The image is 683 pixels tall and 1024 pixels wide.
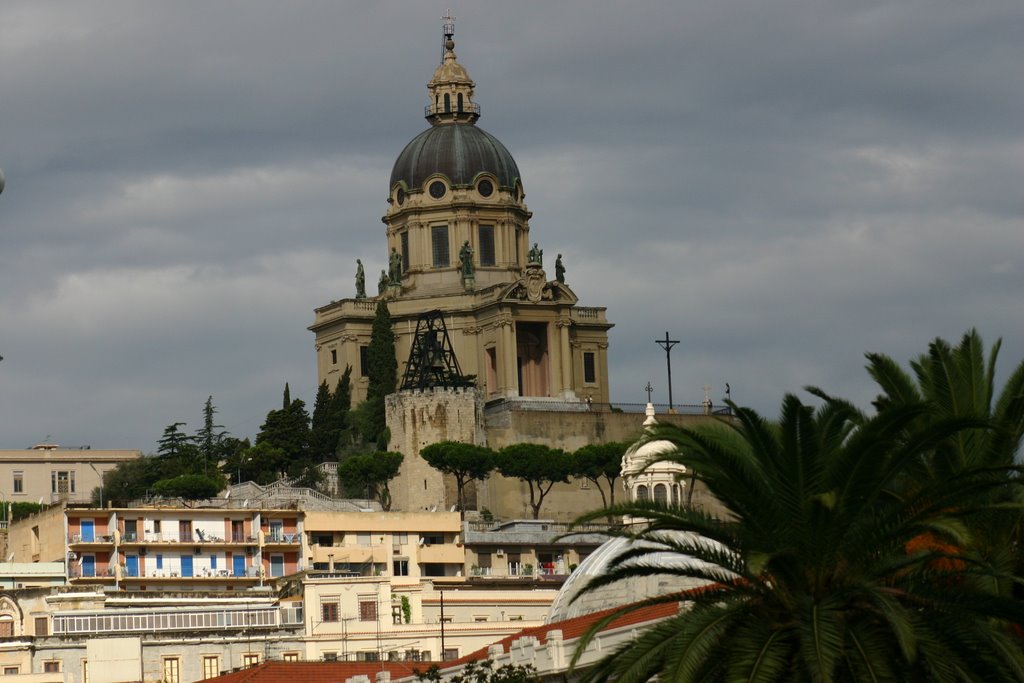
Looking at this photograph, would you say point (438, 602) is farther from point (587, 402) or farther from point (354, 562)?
point (587, 402)

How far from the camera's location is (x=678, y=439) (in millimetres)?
32438

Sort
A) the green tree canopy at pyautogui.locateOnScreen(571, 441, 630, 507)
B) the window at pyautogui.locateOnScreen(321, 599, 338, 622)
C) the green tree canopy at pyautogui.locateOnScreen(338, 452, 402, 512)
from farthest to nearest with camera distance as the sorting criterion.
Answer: the green tree canopy at pyautogui.locateOnScreen(571, 441, 630, 507), the green tree canopy at pyautogui.locateOnScreen(338, 452, 402, 512), the window at pyautogui.locateOnScreen(321, 599, 338, 622)

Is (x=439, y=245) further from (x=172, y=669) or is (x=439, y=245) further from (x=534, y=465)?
(x=172, y=669)

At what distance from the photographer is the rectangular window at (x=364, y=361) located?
131m

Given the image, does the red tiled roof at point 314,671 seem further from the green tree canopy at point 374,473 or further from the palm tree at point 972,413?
the green tree canopy at point 374,473

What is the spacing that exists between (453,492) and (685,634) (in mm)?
86682

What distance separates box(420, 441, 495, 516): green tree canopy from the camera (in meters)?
116

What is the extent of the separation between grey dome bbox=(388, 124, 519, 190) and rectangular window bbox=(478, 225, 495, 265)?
246 cm

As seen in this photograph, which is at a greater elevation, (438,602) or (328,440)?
(328,440)

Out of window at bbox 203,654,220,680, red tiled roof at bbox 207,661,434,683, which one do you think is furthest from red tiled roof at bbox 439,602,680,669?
window at bbox 203,654,220,680

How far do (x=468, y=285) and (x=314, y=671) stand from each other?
74.7 meters

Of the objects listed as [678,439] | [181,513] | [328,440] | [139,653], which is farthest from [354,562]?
[678,439]

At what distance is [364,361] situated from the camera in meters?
132

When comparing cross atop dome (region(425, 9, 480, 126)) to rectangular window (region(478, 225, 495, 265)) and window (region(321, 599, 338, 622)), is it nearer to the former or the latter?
rectangular window (region(478, 225, 495, 265))
